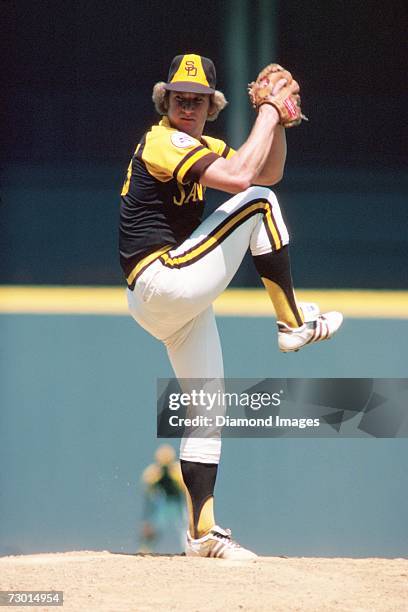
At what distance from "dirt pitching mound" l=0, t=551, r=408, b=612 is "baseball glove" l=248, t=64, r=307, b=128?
4.42 ft

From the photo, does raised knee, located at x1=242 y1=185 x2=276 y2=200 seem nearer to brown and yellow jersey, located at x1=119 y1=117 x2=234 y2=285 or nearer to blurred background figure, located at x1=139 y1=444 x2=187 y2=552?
brown and yellow jersey, located at x1=119 y1=117 x2=234 y2=285

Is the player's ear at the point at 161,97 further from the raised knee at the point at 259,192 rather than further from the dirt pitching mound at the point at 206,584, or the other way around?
the dirt pitching mound at the point at 206,584

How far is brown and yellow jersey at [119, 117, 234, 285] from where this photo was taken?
3.60m

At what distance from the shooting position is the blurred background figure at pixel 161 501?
507 cm

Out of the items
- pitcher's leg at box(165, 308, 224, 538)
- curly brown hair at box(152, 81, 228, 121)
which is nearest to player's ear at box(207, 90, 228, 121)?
curly brown hair at box(152, 81, 228, 121)

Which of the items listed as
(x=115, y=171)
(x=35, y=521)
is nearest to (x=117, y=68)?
(x=115, y=171)

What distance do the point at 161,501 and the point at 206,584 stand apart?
175 cm

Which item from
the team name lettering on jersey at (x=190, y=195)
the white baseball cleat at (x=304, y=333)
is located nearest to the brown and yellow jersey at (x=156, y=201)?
the team name lettering on jersey at (x=190, y=195)

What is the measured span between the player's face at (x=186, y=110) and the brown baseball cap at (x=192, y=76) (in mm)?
25

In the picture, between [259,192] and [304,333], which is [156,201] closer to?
[259,192]

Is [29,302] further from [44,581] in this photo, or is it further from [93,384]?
[44,581]

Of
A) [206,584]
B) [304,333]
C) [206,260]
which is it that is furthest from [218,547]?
[206,260]

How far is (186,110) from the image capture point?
3.75 meters

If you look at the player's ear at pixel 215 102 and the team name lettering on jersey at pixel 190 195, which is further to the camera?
the player's ear at pixel 215 102
